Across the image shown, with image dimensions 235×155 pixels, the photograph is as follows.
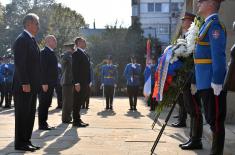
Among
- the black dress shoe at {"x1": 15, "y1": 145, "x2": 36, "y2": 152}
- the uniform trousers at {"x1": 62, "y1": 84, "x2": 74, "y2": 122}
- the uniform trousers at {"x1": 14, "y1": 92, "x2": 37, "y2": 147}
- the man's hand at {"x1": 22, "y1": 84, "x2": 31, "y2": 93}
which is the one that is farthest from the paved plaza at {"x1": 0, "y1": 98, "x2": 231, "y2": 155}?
the man's hand at {"x1": 22, "y1": 84, "x2": 31, "y2": 93}

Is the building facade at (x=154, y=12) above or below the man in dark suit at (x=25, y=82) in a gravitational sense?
above

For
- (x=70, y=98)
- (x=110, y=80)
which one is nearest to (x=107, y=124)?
(x=70, y=98)

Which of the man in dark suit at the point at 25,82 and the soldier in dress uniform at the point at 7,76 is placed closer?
the man in dark suit at the point at 25,82

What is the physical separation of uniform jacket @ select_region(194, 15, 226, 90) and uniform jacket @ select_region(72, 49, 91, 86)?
4.43m

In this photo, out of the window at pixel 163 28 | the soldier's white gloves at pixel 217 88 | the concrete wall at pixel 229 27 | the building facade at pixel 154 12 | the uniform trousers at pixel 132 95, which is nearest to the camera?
the soldier's white gloves at pixel 217 88

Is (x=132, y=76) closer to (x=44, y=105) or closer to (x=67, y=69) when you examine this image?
(x=67, y=69)

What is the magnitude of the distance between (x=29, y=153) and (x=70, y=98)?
4.64m

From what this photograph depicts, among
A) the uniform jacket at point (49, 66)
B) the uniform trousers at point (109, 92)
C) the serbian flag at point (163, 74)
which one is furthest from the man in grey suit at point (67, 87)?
the uniform trousers at point (109, 92)

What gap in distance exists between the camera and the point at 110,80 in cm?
1641

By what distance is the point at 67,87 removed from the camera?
11.2 metres

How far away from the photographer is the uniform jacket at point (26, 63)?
684cm

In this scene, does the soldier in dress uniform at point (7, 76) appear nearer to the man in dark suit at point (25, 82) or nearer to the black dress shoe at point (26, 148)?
the man in dark suit at point (25, 82)

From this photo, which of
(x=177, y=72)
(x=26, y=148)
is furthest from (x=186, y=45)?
(x=26, y=148)

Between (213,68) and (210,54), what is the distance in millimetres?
318
